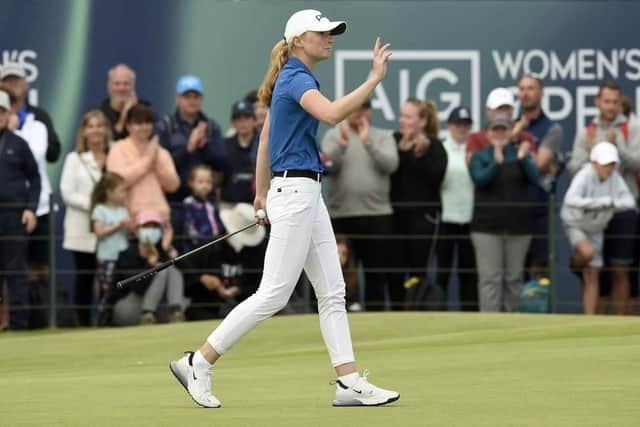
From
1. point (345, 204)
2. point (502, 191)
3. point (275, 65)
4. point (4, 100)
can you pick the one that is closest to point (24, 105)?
point (4, 100)

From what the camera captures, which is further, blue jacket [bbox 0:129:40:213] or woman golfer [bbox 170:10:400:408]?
blue jacket [bbox 0:129:40:213]

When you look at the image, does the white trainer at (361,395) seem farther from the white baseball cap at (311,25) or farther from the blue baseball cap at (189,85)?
the blue baseball cap at (189,85)

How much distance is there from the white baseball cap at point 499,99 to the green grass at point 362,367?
2162 mm

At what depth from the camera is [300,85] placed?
802 cm

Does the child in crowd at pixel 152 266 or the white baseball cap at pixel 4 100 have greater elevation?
the white baseball cap at pixel 4 100

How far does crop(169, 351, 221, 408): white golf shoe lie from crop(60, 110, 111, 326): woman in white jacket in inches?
286

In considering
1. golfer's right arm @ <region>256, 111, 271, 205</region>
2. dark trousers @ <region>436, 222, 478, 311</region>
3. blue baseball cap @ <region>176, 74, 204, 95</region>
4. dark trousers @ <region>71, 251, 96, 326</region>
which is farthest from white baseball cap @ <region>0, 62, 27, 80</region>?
golfer's right arm @ <region>256, 111, 271, 205</region>

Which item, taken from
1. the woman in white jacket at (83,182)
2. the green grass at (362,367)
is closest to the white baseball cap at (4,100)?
the woman in white jacket at (83,182)

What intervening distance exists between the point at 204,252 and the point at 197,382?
7.46m

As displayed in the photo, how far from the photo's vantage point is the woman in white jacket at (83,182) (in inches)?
605

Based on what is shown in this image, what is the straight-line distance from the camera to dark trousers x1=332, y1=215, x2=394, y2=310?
1550cm

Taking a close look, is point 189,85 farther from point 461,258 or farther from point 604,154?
point 604,154

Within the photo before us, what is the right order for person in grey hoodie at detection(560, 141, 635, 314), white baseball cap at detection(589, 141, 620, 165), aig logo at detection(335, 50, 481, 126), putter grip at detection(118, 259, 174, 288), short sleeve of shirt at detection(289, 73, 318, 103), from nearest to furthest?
short sleeve of shirt at detection(289, 73, 318, 103)
putter grip at detection(118, 259, 174, 288)
white baseball cap at detection(589, 141, 620, 165)
person in grey hoodie at detection(560, 141, 635, 314)
aig logo at detection(335, 50, 481, 126)

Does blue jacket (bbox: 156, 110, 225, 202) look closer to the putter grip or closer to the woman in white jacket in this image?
the woman in white jacket
